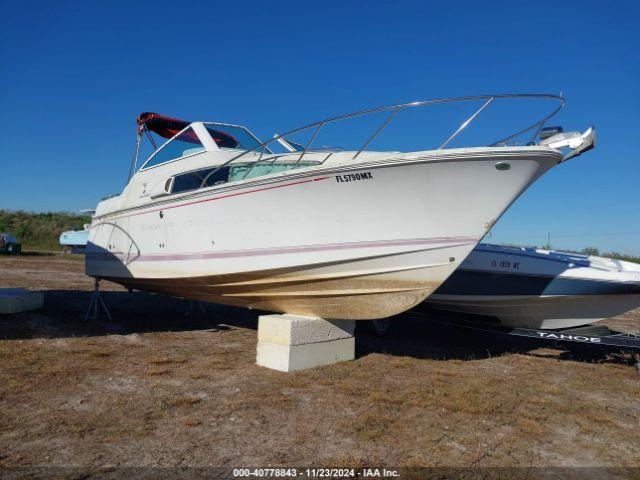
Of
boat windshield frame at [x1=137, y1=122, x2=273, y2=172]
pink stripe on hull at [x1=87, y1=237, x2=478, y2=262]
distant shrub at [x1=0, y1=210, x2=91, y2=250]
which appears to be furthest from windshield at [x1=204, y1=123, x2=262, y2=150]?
distant shrub at [x1=0, y1=210, x2=91, y2=250]

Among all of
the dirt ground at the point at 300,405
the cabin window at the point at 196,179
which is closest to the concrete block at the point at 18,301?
the dirt ground at the point at 300,405

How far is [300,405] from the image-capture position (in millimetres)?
4355

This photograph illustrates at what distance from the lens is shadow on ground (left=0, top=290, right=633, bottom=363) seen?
22.5 feet

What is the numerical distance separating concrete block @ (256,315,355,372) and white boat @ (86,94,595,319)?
0.24 metres

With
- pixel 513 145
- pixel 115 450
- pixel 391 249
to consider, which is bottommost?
pixel 115 450

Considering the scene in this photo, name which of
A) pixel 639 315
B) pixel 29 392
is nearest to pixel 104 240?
pixel 29 392

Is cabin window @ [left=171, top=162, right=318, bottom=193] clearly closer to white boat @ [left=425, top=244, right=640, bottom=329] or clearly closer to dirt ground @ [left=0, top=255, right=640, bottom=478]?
dirt ground @ [left=0, top=255, right=640, bottom=478]

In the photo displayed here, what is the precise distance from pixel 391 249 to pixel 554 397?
2259mm

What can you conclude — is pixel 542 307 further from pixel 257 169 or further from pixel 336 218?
pixel 257 169

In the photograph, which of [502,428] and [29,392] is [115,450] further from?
[502,428]

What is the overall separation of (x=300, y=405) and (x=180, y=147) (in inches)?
190

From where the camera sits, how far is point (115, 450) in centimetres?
325

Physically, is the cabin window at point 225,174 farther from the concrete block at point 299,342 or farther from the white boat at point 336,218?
the concrete block at point 299,342

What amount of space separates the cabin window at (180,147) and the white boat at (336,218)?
397mm
